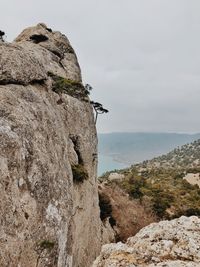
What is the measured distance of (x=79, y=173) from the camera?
98.7ft

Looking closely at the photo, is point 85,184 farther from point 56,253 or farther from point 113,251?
point 113,251

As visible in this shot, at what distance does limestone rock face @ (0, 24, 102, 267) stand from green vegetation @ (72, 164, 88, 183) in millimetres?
361

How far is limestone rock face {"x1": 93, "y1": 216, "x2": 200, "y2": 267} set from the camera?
27.6 feet

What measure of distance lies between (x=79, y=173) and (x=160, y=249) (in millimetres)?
21409

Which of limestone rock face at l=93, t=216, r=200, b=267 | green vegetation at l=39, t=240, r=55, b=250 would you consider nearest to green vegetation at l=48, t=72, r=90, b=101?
green vegetation at l=39, t=240, r=55, b=250

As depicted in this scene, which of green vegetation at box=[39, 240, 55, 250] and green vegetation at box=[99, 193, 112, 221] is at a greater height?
green vegetation at box=[39, 240, 55, 250]

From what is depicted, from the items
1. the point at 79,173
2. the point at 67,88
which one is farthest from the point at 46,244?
the point at 67,88

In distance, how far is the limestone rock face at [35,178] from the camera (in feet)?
56.6

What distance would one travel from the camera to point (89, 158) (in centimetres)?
3441

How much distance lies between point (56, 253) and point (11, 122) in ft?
22.9

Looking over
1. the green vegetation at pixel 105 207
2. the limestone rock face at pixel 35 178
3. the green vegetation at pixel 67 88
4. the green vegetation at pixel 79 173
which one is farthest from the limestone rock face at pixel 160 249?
the green vegetation at pixel 105 207

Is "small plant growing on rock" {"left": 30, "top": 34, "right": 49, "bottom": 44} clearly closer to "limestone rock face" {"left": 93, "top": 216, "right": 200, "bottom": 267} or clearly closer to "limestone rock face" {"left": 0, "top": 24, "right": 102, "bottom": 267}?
"limestone rock face" {"left": 0, "top": 24, "right": 102, "bottom": 267}

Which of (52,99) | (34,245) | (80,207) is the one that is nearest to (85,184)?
(80,207)

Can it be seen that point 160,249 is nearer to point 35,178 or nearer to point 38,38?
point 35,178
